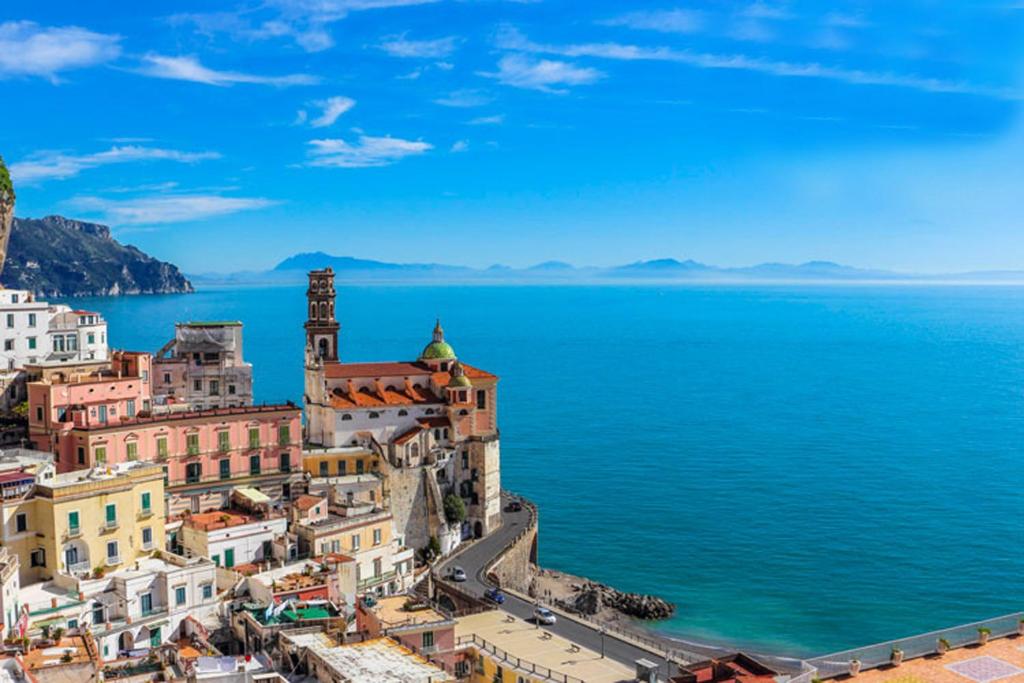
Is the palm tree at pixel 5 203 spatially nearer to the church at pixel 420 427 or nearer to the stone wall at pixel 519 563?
the church at pixel 420 427

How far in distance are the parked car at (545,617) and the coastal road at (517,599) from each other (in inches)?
11.1

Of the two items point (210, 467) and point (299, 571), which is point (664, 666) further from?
point (210, 467)

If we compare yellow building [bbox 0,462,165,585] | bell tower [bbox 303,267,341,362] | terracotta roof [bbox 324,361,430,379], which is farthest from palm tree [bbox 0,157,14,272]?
yellow building [bbox 0,462,165,585]

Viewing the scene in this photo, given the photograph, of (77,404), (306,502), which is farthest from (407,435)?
(77,404)

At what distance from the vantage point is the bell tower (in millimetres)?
74812

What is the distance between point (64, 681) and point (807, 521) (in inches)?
2397

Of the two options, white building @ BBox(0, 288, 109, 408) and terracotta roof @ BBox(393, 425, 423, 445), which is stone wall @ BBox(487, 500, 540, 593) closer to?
terracotta roof @ BBox(393, 425, 423, 445)

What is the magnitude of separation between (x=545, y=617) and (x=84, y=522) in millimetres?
21917

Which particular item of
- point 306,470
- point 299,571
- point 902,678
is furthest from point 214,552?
point 902,678

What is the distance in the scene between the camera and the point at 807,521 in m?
77.6

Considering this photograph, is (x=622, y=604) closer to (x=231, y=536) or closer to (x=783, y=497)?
(x=231, y=536)

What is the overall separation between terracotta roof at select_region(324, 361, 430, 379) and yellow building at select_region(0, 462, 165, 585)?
2193cm

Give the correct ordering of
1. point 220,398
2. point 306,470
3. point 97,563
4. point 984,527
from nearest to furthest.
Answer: point 97,563 < point 306,470 < point 220,398 < point 984,527

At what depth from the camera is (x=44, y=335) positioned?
210ft
